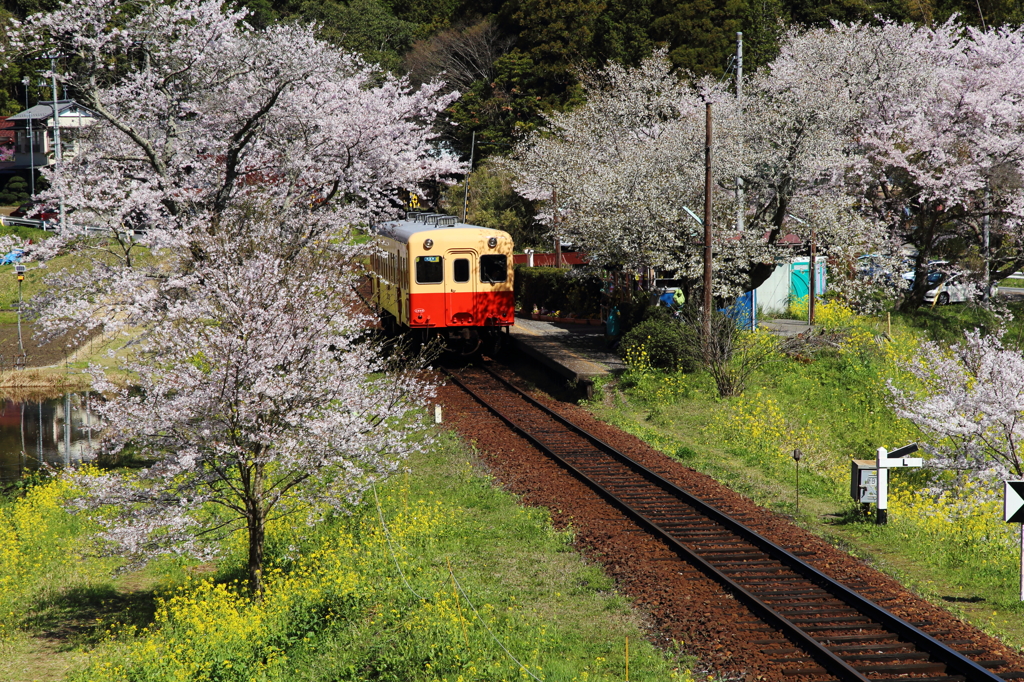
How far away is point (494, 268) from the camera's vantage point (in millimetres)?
22672

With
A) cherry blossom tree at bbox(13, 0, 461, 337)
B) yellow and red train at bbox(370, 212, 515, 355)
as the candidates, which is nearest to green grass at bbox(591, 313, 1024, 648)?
yellow and red train at bbox(370, 212, 515, 355)

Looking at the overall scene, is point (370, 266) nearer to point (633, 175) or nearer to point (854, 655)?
point (633, 175)

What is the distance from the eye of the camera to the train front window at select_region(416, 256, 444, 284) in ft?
72.3

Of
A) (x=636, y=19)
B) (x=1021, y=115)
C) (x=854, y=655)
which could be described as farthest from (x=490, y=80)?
(x=854, y=655)

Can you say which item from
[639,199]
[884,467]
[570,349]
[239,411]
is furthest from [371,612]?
[570,349]

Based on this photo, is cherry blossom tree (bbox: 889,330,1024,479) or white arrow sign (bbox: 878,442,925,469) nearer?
white arrow sign (bbox: 878,442,925,469)

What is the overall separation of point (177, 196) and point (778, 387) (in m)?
13.8

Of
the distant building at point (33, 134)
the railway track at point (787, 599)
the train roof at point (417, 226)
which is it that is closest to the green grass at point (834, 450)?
the railway track at point (787, 599)

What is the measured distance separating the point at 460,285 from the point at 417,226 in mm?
2926

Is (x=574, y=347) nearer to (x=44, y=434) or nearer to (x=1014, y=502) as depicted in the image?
(x=44, y=434)

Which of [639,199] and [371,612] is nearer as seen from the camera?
[371,612]

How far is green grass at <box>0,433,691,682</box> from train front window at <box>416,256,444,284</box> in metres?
9.55

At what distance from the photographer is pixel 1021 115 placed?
93.6 ft

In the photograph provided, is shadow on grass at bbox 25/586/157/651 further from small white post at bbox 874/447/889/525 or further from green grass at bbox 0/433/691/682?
small white post at bbox 874/447/889/525
